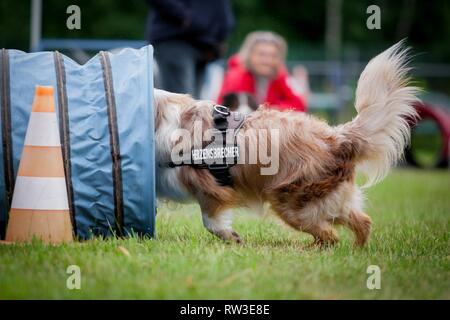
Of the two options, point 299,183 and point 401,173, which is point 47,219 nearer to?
point 299,183

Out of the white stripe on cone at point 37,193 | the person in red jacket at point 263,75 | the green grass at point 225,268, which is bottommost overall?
the green grass at point 225,268

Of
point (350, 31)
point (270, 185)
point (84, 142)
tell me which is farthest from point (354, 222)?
point (350, 31)

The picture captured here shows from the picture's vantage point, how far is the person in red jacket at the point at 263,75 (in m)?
8.63

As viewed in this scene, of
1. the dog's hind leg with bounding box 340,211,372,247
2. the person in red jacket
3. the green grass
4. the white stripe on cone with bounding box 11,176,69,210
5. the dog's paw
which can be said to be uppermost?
the person in red jacket

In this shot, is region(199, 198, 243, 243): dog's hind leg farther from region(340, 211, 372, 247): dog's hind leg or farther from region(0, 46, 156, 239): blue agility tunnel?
region(340, 211, 372, 247): dog's hind leg

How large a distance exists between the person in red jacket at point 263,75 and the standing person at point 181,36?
81 centimetres

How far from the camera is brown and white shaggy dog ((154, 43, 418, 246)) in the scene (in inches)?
162

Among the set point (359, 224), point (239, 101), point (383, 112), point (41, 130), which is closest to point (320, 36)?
point (239, 101)

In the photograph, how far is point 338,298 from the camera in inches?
124

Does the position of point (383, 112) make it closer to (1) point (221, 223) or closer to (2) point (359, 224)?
(2) point (359, 224)

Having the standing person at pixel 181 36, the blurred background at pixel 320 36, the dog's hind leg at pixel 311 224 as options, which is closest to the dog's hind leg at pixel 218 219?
the dog's hind leg at pixel 311 224

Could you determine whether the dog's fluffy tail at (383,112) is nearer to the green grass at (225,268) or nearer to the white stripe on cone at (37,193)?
the green grass at (225,268)

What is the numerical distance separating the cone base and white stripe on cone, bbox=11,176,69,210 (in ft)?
0.11

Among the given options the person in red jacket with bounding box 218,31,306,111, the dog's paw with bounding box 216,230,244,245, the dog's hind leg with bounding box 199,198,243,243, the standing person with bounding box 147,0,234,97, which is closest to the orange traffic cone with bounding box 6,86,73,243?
the dog's hind leg with bounding box 199,198,243,243
